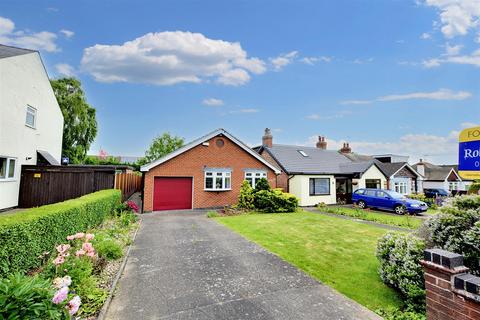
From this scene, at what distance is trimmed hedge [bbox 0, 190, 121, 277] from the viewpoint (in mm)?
4148

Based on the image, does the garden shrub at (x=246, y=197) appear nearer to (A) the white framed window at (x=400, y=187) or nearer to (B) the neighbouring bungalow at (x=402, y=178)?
(B) the neighbouring bungalow at (x=402, y=178)

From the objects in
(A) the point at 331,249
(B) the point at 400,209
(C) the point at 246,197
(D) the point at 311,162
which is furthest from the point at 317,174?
(A) the point at 331,249

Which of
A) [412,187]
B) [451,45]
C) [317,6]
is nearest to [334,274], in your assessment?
[451,45]

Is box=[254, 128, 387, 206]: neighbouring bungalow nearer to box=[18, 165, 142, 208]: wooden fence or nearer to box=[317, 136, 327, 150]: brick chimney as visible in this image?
box=[317, 136, 327, 150]: brick chimney

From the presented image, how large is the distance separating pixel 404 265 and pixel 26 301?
233 inches

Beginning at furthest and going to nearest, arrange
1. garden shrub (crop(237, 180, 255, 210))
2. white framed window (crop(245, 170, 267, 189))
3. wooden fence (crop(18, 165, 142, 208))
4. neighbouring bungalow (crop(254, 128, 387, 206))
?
neighbouring bungalow (crop(254, 128, 387, 206)) < white framed window (crop(245, 170, 267, 189)) < garden shrub (crop(237, 180, 255, 210)) < wooden fence (crop(18, 165, 142, 208))

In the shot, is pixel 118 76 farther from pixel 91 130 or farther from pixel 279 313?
pixel 279 313

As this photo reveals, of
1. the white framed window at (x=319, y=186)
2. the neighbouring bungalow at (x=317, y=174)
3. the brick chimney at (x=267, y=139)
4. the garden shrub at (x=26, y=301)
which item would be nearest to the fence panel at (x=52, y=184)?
the garden shrub at (x=26, y=301)

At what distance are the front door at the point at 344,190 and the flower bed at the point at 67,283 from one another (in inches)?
764

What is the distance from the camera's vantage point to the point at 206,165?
56.9 ft

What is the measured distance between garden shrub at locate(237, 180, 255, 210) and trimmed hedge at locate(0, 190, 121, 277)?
10.9 meters

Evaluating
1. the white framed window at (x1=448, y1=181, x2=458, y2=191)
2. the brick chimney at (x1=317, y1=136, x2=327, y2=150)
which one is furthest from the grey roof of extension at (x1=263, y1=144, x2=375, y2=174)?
the white framed window at (x1=448, y1=181, x2=458, y2=191)

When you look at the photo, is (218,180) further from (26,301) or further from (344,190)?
(26,301)

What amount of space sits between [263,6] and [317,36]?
3.62 m
